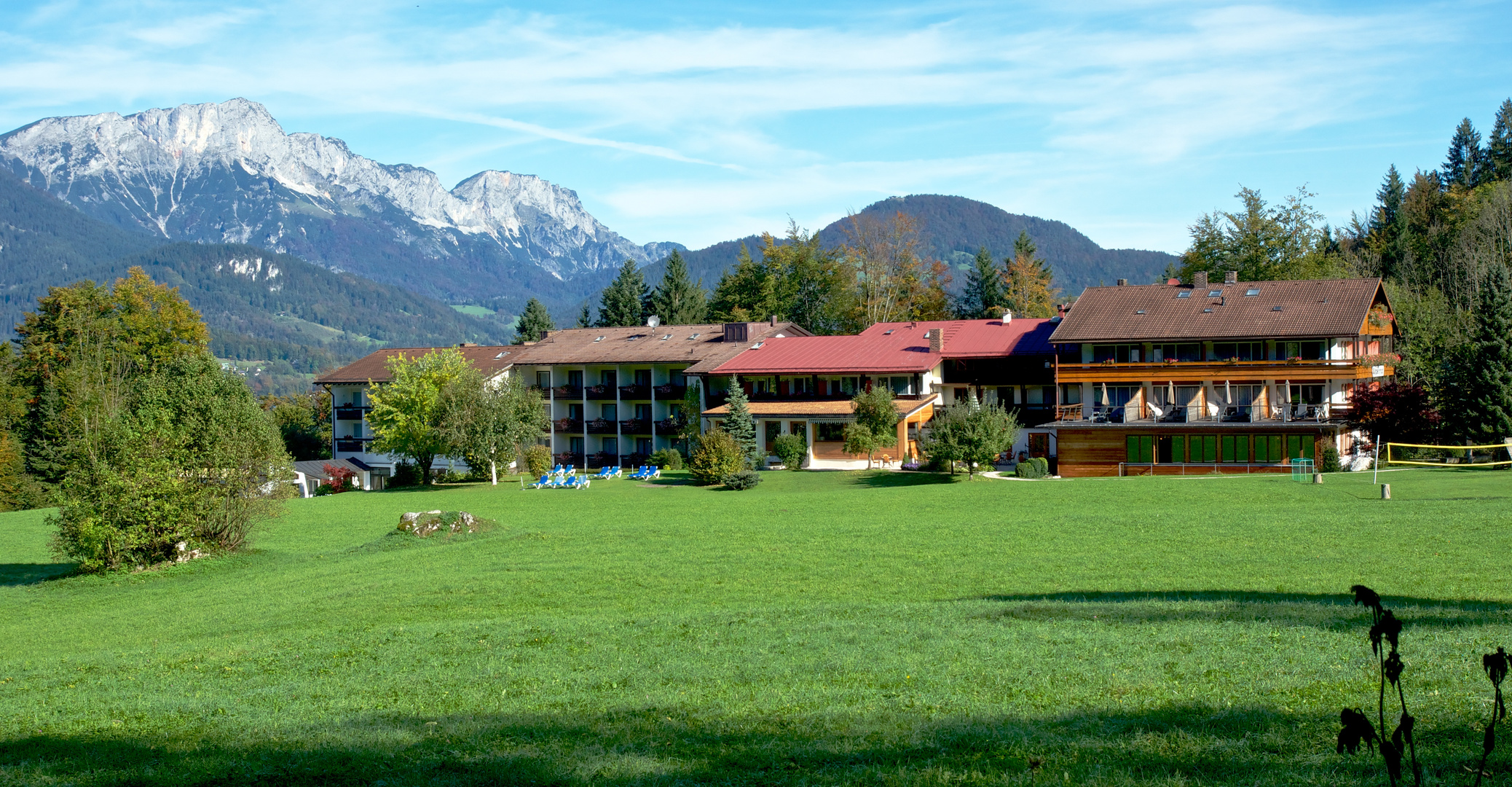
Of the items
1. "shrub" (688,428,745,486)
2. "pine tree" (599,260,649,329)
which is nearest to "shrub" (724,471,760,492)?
"shrub" (688,428,745,486)

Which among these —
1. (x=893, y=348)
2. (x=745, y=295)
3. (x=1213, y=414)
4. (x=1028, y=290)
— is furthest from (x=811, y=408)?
(x=1028, y=290)

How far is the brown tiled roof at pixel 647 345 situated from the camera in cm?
6725

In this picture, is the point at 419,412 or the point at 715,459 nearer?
the point at 715,459

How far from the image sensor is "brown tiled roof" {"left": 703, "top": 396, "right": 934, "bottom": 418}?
184 feet

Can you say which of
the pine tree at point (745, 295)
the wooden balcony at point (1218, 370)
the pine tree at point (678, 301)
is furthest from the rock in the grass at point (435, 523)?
Answer: the pine tree at point (678, 301)

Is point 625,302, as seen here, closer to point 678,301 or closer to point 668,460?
point 678,301

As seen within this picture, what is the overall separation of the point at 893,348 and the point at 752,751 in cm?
5329

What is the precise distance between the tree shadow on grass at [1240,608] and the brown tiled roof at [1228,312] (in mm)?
37610

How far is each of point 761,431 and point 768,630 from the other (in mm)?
44178

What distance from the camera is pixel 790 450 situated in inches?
2163

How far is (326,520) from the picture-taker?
39438 millimetres

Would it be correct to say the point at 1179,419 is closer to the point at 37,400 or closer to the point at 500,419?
the point at 500,419

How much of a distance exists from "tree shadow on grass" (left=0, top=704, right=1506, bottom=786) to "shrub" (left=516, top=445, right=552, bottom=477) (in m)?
46.6

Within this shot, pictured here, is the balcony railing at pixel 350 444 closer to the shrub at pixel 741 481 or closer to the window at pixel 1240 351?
the shrub at pixel 741 481
